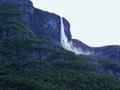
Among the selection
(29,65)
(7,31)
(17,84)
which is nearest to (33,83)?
(17,84)

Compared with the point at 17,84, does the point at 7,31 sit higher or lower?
higher

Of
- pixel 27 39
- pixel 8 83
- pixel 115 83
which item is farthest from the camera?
pixel 27 39

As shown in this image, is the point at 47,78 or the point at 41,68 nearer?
the point at 47,78

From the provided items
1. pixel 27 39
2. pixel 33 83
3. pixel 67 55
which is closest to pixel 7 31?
pixel 27 39

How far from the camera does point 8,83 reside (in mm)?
152625

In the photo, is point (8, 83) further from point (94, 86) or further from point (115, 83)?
point (115, 83)

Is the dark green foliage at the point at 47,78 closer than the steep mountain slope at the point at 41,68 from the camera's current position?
Yes

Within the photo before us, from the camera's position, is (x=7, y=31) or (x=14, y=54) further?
(x=7, y=31)

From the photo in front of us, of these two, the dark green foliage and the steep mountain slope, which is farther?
the steep mountain slope

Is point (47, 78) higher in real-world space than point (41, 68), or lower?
lower

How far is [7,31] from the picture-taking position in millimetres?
198125

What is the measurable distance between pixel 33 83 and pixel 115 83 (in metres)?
36.0

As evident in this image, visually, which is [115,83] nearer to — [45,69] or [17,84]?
[45,69]

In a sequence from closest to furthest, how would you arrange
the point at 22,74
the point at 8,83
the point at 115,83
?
the point at 8,83
the point at 22,74
the point at 115,83
